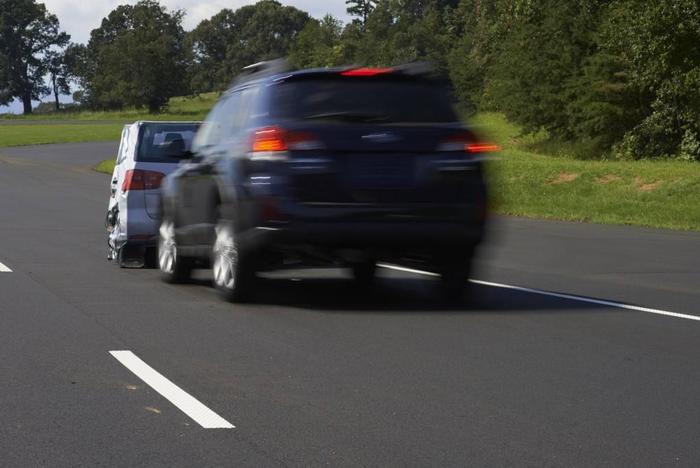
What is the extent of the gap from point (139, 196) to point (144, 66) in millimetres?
119647

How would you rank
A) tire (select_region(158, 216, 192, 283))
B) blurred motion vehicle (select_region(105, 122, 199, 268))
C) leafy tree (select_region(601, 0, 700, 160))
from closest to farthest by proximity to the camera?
tire (select_region(158, 216, 192, 283)) → blurred motion vehicle (select_region(105, 122, 199, 268)) → leafy tree (select_region(601, 0, 700, 160))

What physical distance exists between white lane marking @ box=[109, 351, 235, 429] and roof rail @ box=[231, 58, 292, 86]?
343 centimetres

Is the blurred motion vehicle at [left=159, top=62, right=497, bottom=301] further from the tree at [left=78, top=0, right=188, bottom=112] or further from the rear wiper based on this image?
the tree at [left=78, top=0, right=188, bottom=112]

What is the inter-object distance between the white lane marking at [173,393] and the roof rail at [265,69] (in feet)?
11.3

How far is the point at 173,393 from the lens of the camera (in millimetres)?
7598

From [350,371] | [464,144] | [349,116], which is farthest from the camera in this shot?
[464,144]

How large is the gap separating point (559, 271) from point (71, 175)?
103ft

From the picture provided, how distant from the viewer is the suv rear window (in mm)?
11102

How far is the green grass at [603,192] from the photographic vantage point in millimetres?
26469

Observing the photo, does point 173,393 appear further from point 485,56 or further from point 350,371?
point 485,56

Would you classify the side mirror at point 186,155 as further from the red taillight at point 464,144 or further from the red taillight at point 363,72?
the red taillight at point 464,144

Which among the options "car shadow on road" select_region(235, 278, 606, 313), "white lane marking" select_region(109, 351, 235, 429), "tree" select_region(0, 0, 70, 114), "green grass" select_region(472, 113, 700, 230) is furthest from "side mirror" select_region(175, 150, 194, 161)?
"tree" select_region(0, 0, 70, 114)

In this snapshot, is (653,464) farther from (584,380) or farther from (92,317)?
(92,317)

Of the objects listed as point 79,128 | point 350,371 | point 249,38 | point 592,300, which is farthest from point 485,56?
point 249,38
